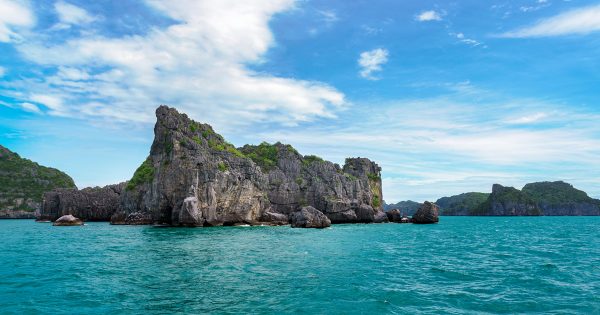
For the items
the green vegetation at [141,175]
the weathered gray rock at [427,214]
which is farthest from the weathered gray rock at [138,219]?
the weathered gray rock at [427,214]

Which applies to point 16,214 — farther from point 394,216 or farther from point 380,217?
point 394,216

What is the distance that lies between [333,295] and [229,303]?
5.81 metres

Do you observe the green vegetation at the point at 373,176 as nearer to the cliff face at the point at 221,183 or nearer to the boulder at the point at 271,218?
the cliff face at the point at 221,183

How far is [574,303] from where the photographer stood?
20750 millimetres

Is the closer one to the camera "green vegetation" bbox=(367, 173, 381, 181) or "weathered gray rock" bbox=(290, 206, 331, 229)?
"weathered gray rock" bbox=(290, 206, 331, 229)

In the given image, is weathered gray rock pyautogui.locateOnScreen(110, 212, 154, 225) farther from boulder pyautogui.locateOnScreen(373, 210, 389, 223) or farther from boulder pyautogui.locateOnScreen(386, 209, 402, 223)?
boulder pyautogui.locateOnScreen(386, 209, 402, 223)

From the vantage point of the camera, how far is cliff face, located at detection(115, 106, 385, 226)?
9306 centimetres

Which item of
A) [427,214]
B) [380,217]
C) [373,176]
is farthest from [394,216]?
[373,176]

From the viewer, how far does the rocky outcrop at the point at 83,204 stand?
140 m

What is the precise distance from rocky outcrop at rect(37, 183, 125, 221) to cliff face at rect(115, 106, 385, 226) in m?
33.9

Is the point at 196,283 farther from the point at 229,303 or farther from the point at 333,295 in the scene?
the point at 333,295

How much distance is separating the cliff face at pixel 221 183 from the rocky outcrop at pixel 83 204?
111ft

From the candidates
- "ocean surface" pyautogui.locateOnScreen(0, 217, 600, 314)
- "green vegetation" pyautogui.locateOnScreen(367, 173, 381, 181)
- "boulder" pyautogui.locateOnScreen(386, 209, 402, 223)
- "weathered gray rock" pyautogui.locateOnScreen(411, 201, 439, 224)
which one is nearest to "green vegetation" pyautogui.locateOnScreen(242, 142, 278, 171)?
"boulder" pyautogui.locateOnScreen(386, 209, 402, 223)

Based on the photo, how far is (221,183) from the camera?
320 feet
